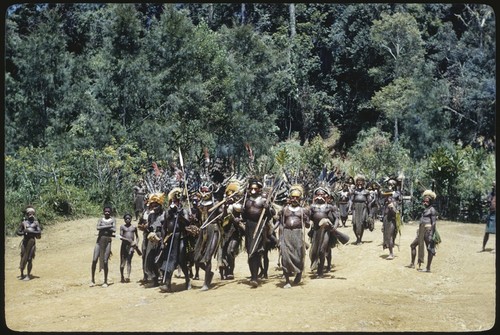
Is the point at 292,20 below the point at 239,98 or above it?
above

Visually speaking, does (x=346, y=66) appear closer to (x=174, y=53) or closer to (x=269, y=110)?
(x=269, y=110)

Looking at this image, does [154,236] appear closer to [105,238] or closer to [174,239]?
[174,239]

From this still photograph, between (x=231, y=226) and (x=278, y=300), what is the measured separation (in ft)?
7.68

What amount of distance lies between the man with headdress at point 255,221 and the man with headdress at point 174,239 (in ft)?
3.46

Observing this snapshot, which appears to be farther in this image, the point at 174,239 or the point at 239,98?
the point at 239,98

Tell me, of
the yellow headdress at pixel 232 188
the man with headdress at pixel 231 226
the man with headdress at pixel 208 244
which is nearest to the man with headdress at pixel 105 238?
the man with headdress at pixel 208 244

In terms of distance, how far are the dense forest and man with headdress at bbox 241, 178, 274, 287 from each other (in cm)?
658

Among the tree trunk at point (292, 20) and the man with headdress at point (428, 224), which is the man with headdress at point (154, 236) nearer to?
the man with headdress at point (428, 224)

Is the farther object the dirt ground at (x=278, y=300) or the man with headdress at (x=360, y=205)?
the man with headdress at (x=360, y=205)

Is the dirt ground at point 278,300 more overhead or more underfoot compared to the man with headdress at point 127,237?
more underfoot

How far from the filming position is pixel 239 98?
4166 centimetres

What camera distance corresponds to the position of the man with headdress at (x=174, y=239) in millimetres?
10242

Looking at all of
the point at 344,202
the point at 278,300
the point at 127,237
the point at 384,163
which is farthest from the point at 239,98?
the point at 278,300

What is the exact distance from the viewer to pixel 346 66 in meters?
51.8
